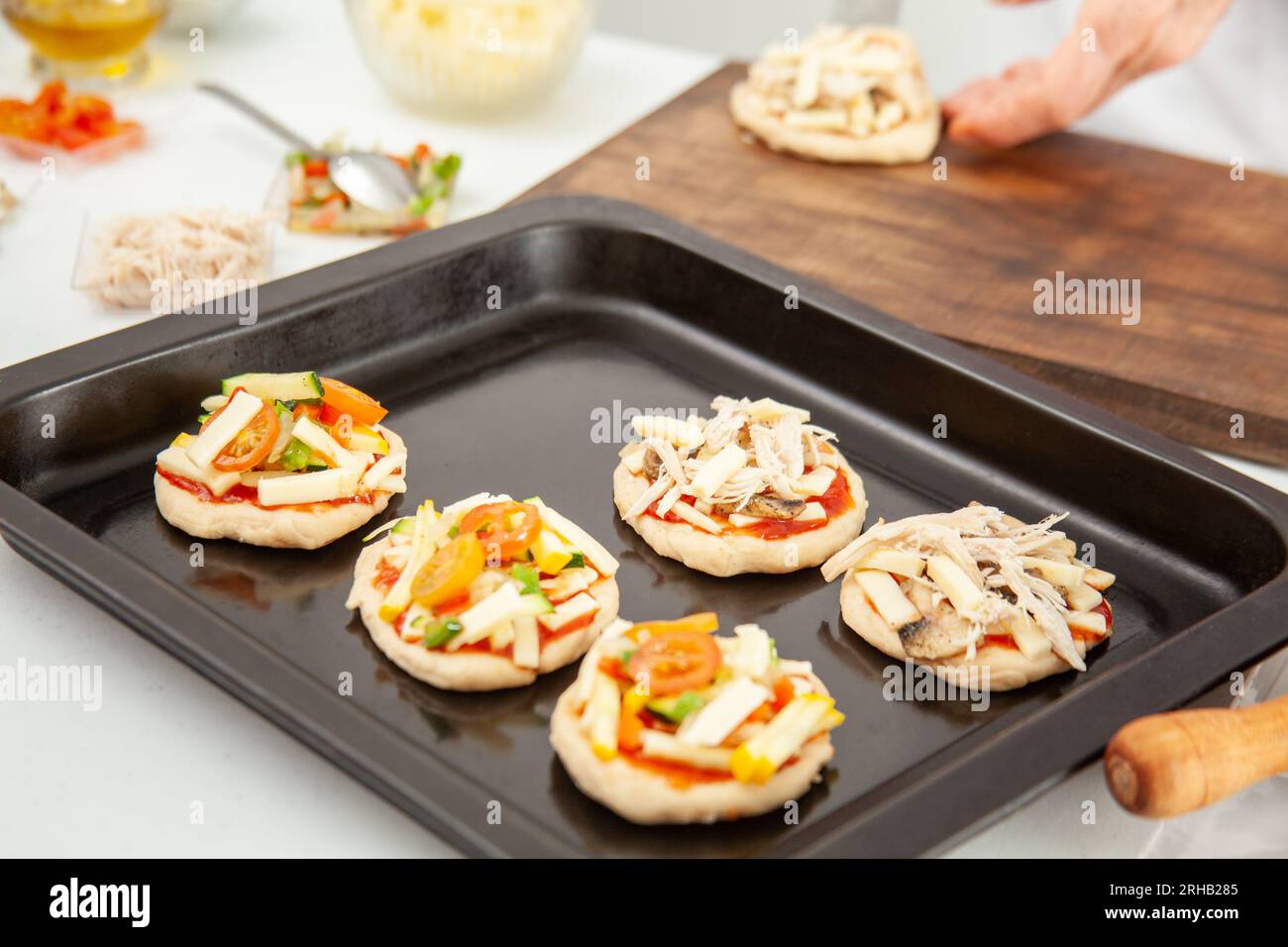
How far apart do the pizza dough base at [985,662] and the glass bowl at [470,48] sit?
2.03m

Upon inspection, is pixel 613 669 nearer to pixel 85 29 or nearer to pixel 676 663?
pixel 676 663

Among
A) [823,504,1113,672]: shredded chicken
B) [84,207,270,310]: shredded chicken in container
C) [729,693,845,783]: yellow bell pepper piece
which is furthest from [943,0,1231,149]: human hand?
[729,693,845,783]: yellow bell pepper piece

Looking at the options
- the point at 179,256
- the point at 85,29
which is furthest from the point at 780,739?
the point at 85,29

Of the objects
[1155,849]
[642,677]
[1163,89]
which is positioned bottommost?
[1155,849]

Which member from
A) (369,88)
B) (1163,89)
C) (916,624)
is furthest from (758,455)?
(1163,89)

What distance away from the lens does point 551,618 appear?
195 centimetres

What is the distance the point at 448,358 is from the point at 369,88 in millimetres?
1536

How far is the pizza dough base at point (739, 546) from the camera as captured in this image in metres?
2.19

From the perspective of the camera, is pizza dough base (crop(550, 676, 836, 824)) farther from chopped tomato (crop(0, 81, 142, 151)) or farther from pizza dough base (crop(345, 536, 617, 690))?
chopped tomato (crop(0, 81, 142, 151))

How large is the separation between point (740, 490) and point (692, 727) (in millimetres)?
658

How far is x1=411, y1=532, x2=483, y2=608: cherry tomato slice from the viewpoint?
195cm

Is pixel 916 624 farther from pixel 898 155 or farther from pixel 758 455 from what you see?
pixel 898 155

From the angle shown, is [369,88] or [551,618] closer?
[551,618]

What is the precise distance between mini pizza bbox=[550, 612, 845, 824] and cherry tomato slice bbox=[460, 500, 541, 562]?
0.86 ft
